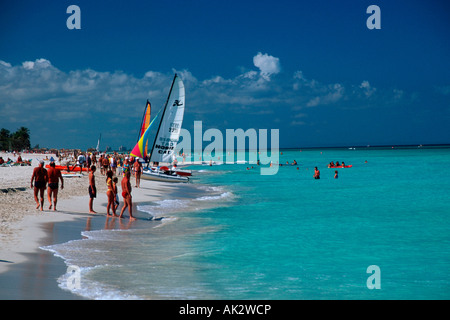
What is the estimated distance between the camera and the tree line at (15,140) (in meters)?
86.3

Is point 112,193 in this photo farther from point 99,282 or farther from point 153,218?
point 99,282

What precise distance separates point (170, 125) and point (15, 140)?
2932 inches

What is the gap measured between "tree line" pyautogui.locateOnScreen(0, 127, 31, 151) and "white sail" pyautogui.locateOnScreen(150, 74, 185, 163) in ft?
214

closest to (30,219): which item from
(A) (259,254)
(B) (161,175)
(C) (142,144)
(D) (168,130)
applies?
(A) (259,254)

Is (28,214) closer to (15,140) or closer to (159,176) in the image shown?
(159,176)

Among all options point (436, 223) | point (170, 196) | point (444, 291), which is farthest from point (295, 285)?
point (170, 196)

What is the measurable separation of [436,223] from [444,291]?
1025 cm

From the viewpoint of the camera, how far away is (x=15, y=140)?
300ft

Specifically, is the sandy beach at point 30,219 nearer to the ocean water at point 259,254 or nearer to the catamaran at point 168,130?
the ocean water at point 259,254

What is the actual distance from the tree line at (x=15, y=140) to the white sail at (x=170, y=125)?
65.1 meters

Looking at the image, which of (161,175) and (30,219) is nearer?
(30,219)

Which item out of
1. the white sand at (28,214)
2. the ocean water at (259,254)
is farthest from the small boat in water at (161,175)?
the ocean water at (259,254)

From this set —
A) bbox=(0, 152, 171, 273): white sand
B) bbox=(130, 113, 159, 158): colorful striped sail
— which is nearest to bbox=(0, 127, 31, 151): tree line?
bbox=(130, 113, 159, 158): colorful striped sail

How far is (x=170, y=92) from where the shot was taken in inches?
1182
